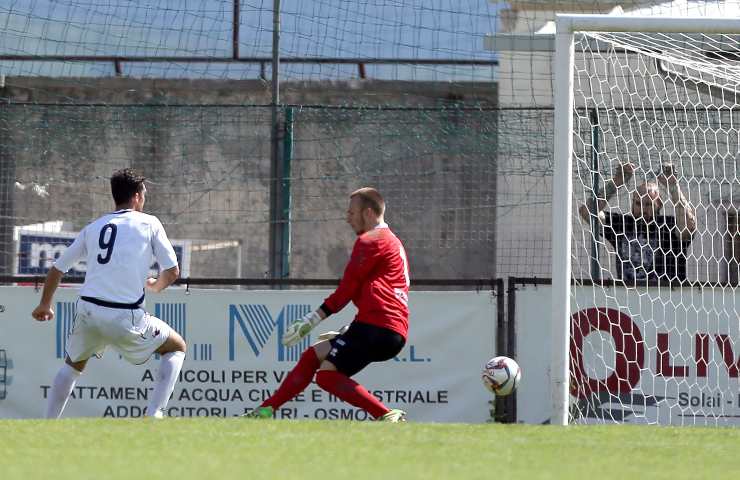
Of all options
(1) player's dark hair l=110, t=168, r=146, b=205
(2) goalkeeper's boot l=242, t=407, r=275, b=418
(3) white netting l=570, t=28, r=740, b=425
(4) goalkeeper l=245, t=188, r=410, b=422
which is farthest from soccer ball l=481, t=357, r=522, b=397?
(1) player's dark hair l=110, t=168, r=146, b=205

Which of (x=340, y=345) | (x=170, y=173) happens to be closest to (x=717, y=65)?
(x=340, y=345)

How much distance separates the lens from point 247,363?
38.9 ft

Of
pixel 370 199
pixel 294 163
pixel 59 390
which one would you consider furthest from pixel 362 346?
pixel 294 163

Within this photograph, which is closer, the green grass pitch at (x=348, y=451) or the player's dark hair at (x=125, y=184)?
the green grass pitch at (x=348, y=451)

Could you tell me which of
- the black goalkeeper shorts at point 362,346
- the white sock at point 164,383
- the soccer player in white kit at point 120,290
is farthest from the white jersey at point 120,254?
the black goalkeeper shorts at point 362,346

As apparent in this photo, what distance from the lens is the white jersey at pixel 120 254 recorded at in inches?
354

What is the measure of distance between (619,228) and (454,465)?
5.25 metres

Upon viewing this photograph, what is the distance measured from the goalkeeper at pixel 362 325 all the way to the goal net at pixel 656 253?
2.45m

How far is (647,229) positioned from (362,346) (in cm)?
337

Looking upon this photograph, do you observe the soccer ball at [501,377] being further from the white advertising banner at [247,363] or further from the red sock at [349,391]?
the white advertising banner at [247,363]

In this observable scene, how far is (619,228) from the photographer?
11492mm

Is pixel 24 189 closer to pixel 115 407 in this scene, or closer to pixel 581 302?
pixel 115 407

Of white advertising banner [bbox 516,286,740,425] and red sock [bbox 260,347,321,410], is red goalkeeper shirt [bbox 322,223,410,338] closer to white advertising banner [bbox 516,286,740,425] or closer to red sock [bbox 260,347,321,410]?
red sock [bbox 260,347,321,410]

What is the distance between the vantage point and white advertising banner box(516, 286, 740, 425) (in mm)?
11617
